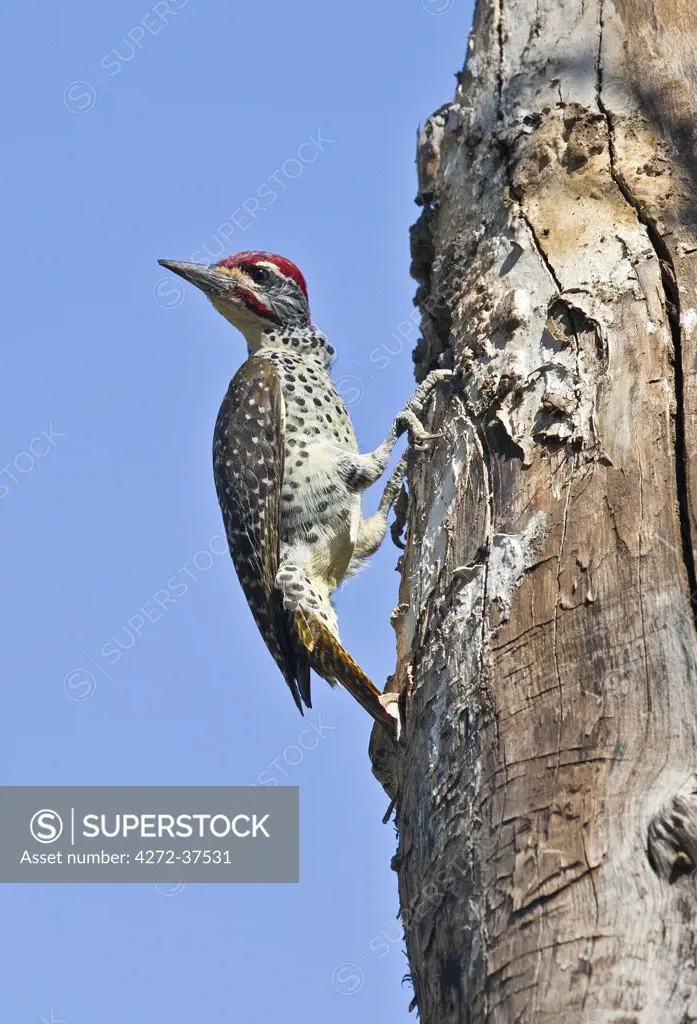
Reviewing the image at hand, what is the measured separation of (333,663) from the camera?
14.6ft

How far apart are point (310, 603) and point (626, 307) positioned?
2.08m

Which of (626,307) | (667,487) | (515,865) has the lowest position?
(515,865)

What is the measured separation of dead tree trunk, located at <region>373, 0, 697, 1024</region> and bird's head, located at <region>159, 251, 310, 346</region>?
4.71ft

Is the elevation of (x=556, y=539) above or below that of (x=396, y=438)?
below

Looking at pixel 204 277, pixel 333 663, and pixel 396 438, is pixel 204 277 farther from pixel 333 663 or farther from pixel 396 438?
pixel 333 663

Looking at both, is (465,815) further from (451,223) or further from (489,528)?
(451,223)

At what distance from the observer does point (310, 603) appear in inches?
189

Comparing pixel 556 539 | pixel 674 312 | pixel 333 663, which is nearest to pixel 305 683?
pixel 333 663

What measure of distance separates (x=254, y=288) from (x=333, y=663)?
194cm

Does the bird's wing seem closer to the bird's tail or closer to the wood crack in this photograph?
the bird's tail

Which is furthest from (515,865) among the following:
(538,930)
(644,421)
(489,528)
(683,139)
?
(683,139)

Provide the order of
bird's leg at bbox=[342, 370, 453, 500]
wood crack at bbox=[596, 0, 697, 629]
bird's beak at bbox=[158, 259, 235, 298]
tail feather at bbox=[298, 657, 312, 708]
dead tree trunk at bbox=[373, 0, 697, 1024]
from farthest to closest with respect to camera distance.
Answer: bird's beak at bbox=[158, 259, 235, 298] → tail feather at bbox=[298, 657, 312, 708] → bird's leg at bbox=[342, 370, 453, 500] → wood crack at bbox=[596, 0, 697, 629] → dead tree trunk at bbox=[373, 0, 697, 1024]

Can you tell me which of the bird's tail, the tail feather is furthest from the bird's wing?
the bird's tail

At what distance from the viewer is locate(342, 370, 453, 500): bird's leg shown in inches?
152
